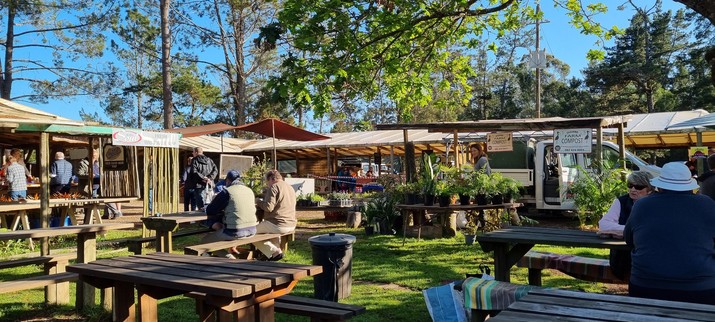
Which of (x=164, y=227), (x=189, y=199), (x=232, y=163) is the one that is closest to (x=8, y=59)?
(x=232, y=163)

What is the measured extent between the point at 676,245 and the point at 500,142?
30.1ft

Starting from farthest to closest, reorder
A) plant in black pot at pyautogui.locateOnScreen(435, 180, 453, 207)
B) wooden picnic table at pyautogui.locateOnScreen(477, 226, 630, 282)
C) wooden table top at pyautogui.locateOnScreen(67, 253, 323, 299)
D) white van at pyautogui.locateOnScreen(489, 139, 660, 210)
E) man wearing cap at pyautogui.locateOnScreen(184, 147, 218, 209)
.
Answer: white van at pyautogui.locateOnScreen(489, 139, 660, 210) → man wearing cap at pyautogui.locateOnScreen(184, 147, 218, 209) → plant in black pot at pyautogui.locateOnScreen(435, 180, 453, 207) → wooden picnic table at pyautogui.locateOnScreen(477, 226, 630, 282) → wooden table top at pyautogui.locateOnScreen(67, 253, 323, 299)

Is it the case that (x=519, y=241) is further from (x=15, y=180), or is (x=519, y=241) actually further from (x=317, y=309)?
(x=15, y=180)

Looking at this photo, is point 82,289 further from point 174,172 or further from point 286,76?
point 174,172

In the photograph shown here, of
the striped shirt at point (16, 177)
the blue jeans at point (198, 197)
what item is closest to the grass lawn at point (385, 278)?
the striped shirt at point (16, 177)

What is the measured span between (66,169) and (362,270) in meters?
8.11

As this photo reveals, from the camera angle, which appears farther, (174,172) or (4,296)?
(174,172)

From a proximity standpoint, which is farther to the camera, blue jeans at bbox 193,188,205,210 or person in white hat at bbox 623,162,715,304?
blue jeans at bbox 193,188,205,210

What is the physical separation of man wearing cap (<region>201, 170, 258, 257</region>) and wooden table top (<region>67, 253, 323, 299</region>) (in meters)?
1.95

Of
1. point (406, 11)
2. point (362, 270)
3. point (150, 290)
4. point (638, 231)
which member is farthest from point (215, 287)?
point (406, 11)

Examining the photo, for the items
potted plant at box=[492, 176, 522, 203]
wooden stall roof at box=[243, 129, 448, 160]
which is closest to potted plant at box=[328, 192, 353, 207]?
potted plant at box=[492, 176, 522, 203]

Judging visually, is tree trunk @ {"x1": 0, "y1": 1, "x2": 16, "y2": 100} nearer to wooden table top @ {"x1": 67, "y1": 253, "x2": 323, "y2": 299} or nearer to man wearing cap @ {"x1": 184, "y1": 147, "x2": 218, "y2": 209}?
man wearing cap @ {"x1": 184, "y1": 147, "x2": 218, "y2": 209}

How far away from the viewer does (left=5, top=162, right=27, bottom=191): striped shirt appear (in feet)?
32.8

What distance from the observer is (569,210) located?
12.7m
